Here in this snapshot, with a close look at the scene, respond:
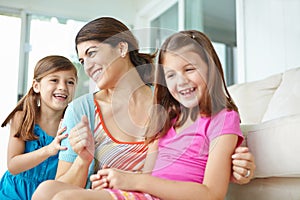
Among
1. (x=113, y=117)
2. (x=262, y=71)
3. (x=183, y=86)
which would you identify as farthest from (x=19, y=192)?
(x=262, y=71)

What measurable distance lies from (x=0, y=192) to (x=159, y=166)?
952 millimetres

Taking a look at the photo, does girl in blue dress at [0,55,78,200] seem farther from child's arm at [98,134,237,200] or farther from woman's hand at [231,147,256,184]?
woman's hand at [231,147,256,184]

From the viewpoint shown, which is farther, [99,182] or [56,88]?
[56,88]

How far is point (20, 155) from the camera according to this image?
157 centimetres

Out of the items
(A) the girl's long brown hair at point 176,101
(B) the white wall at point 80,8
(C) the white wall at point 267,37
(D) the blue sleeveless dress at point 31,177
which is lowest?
(D) the blue sleeveless dress at point 31,177

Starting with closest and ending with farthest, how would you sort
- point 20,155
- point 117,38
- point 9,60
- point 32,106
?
point 117,38 → point 20,155 → point 32,106 → point 9,60

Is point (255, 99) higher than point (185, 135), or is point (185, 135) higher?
point (255, 99)

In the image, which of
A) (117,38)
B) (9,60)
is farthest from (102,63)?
(9,60)

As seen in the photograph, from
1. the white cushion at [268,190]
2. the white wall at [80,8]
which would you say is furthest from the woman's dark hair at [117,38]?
the white wall at [80,8]

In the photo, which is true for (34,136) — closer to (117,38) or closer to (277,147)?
(117,38)

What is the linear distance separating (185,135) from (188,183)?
→ 13cm

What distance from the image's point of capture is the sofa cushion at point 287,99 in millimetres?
1237

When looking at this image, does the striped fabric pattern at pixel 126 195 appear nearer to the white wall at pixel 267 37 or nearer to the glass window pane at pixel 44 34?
the white wall at pixel 267 37

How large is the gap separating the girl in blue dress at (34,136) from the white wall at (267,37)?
135cm
